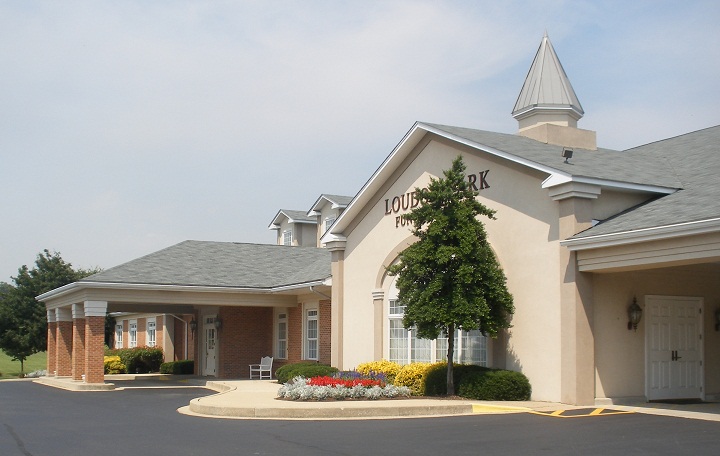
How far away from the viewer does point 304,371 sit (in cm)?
2562

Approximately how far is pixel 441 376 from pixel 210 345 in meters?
17.9

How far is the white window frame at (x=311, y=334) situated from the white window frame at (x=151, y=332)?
51.4 feet

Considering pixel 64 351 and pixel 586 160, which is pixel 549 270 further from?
pixel 64 351

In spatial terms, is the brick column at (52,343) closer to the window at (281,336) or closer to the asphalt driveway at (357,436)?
the window at (281,336)

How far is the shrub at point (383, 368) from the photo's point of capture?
21703mm

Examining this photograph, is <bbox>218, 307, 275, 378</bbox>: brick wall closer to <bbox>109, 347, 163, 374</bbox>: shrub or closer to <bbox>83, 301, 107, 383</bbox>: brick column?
<bbox>83, 301, 107, 383</bbox>: brick column

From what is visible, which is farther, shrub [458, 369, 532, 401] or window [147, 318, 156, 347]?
window [147, 318, 156, 347]

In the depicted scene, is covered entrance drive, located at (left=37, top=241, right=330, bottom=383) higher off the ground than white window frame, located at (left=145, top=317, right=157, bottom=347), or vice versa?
covered entrance drive, located at (left=37, top=241, right=330, bottom=383)

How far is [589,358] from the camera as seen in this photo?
1697cm

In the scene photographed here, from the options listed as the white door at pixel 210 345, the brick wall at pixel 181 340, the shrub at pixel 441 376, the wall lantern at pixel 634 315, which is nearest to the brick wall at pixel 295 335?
the white door at pixel 210 345

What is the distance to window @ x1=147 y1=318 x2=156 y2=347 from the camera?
145 feet

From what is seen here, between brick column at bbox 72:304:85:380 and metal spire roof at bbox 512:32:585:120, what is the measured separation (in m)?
16.6

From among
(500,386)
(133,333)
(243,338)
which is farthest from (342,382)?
(133,333)

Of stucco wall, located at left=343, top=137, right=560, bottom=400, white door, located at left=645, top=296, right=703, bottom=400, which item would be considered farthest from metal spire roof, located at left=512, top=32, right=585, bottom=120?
white door, located at left=645, top=296, right=703, bottom=400
